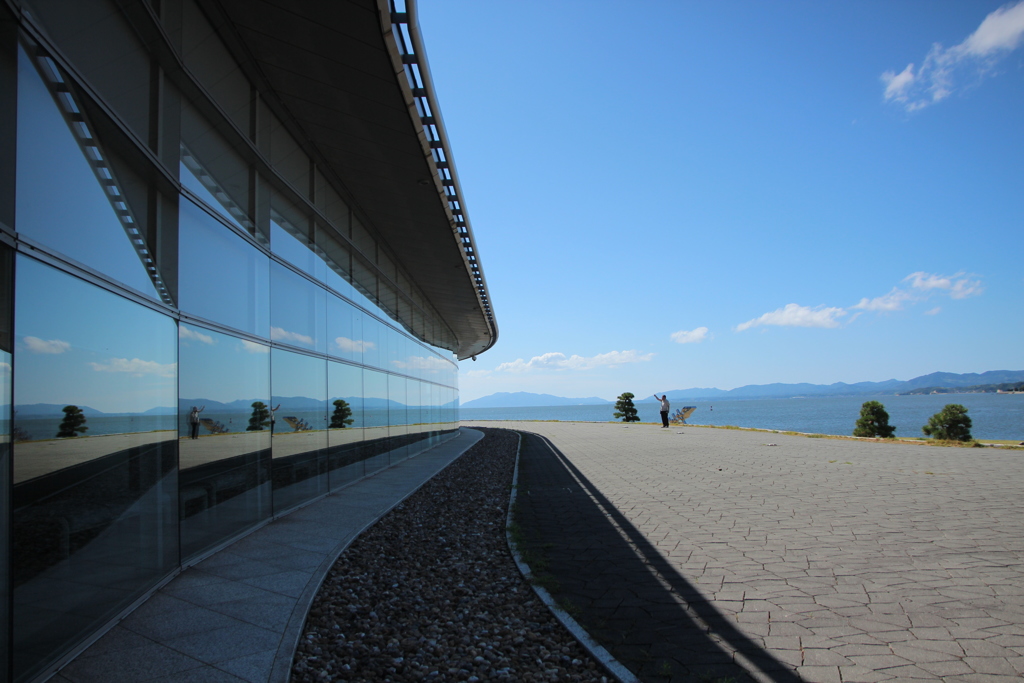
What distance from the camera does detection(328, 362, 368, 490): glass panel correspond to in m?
11.5

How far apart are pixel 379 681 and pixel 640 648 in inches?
73.5

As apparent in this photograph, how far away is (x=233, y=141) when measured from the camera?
785 cm

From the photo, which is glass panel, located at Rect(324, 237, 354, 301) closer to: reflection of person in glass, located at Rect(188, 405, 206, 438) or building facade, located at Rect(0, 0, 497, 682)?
building facade, located at Rect(0, 0, 497, 682)

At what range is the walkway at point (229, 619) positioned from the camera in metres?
4.07

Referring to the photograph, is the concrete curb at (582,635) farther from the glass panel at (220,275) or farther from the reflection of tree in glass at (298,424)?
the glass panel at (220,275)

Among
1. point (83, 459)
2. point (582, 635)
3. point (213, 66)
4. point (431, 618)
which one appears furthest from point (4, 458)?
point (213, 66)

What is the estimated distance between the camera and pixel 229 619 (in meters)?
4.96

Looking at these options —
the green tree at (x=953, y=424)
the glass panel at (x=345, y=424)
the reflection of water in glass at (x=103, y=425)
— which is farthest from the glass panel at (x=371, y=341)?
the green tree at (x=953, y=424)

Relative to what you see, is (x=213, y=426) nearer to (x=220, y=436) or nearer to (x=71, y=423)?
(x=220, y=436)

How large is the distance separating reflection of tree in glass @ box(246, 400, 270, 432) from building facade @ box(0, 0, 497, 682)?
4cm

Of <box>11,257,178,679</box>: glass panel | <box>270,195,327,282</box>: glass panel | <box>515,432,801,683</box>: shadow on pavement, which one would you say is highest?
<box>270,195,327,282</box>: glass panel

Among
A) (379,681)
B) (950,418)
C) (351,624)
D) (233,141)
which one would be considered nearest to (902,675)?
(379,681)

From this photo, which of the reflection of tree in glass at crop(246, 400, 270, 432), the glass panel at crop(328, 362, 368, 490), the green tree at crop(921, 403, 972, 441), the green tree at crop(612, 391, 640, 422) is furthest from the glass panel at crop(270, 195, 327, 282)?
the green tree at crop(612, 391, 640, 422)

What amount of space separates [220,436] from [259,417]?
1.26m
